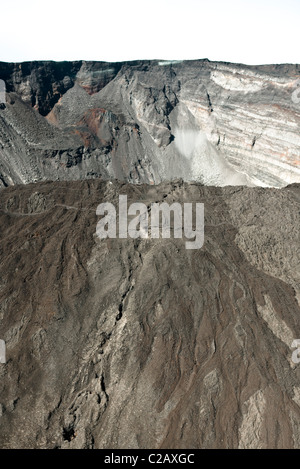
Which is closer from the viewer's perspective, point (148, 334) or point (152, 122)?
point (148, 334)

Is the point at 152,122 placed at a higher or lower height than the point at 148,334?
higher

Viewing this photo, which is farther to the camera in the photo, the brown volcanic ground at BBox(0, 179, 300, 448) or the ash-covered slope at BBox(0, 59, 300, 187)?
the ash-covered slope at BBox(0, 59, 300, 187)

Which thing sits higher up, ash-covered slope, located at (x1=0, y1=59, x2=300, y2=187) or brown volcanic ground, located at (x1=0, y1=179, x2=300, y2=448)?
ash-covered slope, located at (x1=0, y1=59, x2=300, y2=187)

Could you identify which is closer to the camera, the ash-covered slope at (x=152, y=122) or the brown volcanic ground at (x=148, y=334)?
the brown volcanic ground at (x=148, y=334)
